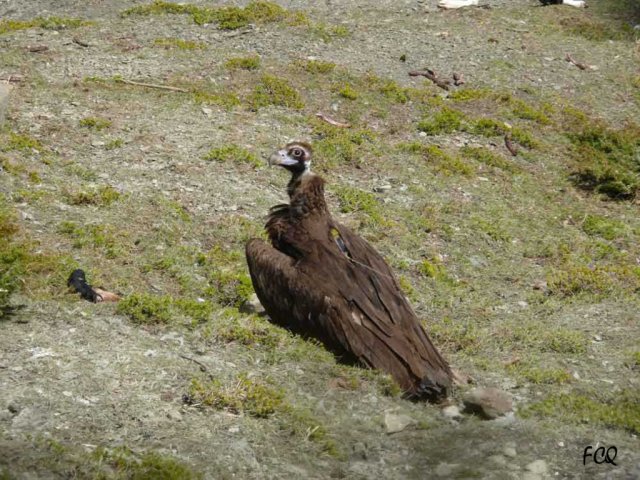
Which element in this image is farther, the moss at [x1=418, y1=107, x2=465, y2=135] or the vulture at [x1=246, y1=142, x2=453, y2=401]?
the moss at [x1=418, y1=107, x2=465, y2=135]

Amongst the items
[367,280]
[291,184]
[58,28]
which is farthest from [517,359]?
[58,28]

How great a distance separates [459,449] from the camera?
658 centimetres

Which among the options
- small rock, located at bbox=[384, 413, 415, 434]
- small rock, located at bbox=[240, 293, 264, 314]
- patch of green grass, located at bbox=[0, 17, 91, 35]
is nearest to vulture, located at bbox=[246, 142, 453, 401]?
small rock, located at bbox=[384, 413, 415, 434]

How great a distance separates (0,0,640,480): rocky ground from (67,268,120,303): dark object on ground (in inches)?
5.6

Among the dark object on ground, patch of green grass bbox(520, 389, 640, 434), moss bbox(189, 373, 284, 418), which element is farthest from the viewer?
the dark object on ground

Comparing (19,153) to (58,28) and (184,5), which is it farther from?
(184,5)

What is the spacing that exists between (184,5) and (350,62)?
4.43 meters

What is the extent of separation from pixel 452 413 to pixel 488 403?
0.32 meters

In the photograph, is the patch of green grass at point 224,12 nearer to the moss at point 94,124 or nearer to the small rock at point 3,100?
the moss at point 94,124

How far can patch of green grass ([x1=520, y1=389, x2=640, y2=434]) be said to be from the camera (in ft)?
23.1

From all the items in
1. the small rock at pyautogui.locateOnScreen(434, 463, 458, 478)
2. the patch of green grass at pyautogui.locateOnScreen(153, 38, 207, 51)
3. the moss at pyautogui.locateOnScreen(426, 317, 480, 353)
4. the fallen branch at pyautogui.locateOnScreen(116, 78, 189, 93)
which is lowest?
the moss at pyautogui.locateOnScreen(426, 317, 480, 353)

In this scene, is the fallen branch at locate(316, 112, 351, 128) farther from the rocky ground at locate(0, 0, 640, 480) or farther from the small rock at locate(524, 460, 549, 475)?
the small rock at locate(524, 460, 549, 475)

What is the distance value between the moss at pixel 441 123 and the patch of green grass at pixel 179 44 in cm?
486

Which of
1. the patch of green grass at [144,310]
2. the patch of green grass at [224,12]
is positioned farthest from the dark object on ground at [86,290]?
the patch of green grass at [224,12]
